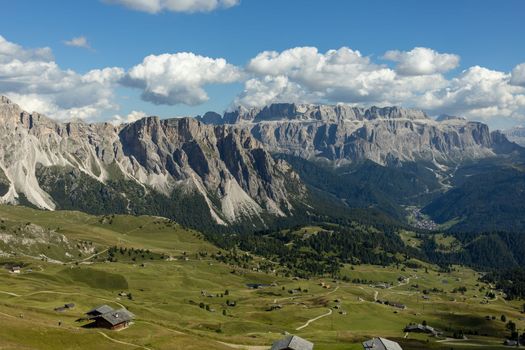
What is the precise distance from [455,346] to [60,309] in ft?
422

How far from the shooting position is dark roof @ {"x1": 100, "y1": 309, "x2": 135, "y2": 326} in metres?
149

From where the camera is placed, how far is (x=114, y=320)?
150m

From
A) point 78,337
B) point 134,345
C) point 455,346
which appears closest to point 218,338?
point 134,345

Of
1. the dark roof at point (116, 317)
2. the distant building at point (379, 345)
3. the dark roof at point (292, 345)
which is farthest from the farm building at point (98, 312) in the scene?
the distant building at point (379, 345)

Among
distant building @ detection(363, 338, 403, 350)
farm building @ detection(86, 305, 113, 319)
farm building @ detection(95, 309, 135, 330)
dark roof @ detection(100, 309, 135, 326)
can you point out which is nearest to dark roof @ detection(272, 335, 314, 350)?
distant building @ detection(363, 338, 403, 350)

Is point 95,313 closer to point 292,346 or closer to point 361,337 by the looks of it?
point 292,346

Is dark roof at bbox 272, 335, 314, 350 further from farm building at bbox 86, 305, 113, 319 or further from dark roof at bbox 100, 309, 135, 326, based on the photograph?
farm building at bbox 86, 305, 113, 319

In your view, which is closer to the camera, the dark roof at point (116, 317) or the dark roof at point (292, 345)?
the dark roof at point (292, 345)

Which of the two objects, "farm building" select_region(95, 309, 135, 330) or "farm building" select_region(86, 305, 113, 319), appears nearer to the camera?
"farm building" select_region(95, 309, 135, 330)

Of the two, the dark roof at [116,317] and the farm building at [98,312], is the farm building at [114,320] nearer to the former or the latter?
the dark roof at [116,317]

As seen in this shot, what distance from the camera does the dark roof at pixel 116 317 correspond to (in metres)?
149

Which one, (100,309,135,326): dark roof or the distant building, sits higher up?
the distant building

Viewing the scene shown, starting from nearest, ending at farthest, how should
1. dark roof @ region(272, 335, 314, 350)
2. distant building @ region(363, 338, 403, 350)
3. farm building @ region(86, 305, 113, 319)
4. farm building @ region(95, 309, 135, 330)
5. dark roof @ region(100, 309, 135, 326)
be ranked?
dark roof @ region(272, 335, 314, 350)
distant building @ region(363, 338, 403, 350)
farm building @ region(95, 309, 135, 330)
dark roof @ region(100, 309, 135, 326)
farm building @ region(86, 305, 113, 319)

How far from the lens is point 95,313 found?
15988cm
